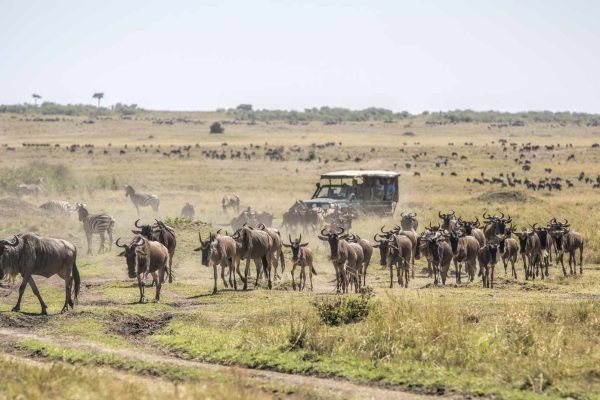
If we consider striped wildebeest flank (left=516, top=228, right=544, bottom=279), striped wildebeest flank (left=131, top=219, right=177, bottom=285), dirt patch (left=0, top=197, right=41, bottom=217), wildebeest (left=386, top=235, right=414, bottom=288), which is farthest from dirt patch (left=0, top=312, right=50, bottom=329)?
dirt patch (left=0, top=197, right=41, bottom=217)

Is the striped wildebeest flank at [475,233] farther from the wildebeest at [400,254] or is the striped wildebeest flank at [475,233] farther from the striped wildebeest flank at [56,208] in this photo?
the striped wildebeest flank at [56,208]

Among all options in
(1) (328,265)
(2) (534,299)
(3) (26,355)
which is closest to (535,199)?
(1) (328,265)

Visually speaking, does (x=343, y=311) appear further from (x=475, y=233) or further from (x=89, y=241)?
(x=89, y=241)

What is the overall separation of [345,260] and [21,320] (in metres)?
9.03

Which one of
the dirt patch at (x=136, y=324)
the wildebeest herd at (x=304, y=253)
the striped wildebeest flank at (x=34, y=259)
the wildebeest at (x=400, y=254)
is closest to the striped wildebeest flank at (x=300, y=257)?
the wildebeest herd at (x=304, y=253)

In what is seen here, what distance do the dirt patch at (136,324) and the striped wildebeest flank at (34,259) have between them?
1385mm

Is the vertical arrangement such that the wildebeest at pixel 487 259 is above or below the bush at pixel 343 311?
below

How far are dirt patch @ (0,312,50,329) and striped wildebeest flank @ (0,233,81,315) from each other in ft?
1.66

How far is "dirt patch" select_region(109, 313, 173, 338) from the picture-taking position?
18250 mm

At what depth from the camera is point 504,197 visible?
5300 cm

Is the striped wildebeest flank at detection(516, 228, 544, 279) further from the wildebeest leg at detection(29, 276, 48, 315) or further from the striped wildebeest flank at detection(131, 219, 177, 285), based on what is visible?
the wildebeest leg at detection(29, 276, 48, 315)

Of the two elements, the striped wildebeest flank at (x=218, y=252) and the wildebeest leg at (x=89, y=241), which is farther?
the wildebeest leg at (x=89, y=241)

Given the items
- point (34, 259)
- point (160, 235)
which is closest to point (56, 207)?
point (160, 235)

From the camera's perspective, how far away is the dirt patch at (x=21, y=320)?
18.5m
